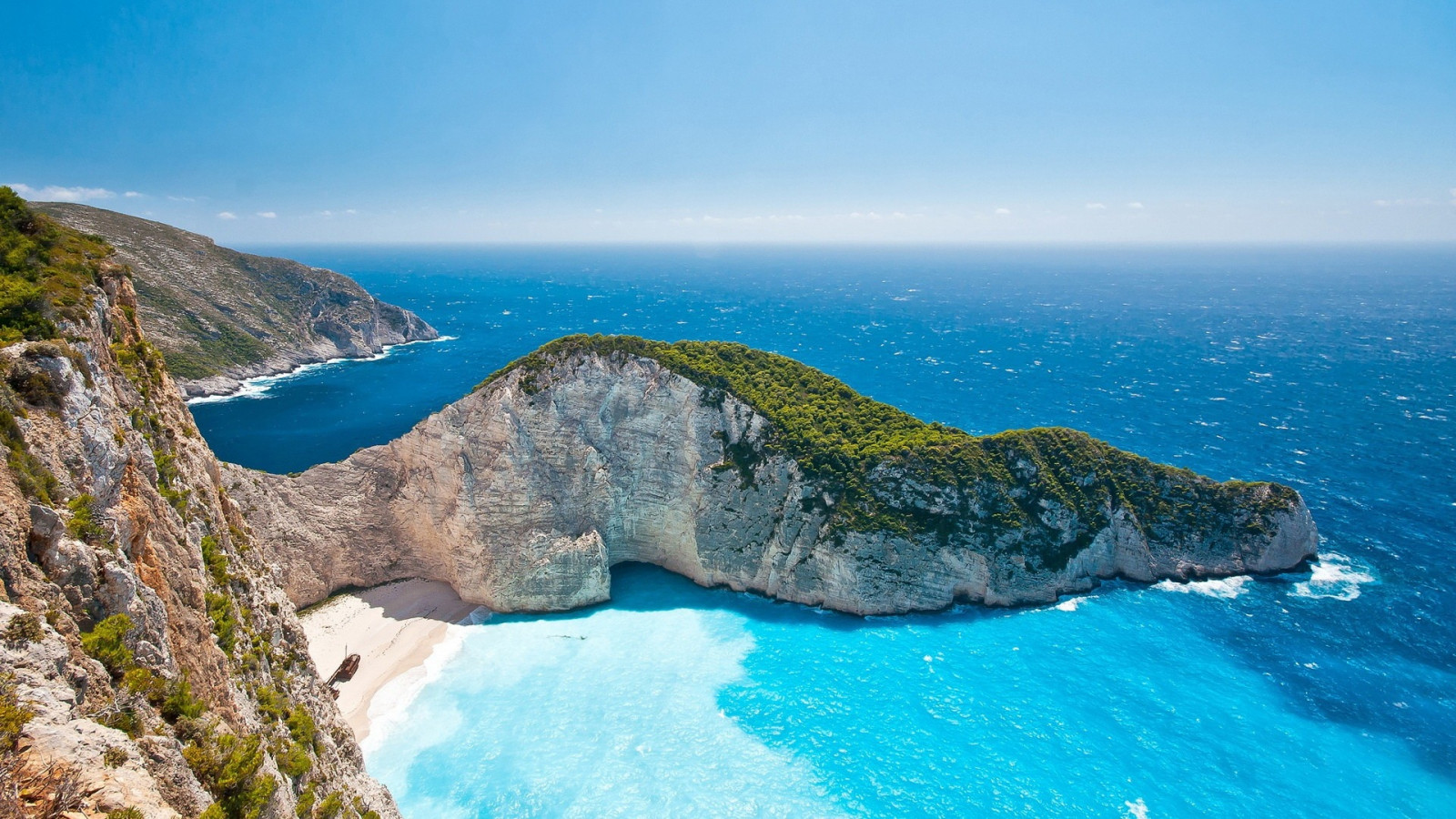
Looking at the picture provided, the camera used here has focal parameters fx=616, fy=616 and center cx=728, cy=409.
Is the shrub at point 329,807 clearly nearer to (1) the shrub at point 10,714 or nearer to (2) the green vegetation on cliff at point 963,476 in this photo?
(1) the shrub at point 10,714

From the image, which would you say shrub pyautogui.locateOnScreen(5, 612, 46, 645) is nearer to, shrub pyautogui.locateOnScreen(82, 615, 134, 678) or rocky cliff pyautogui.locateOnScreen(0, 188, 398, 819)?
rocky cliff pyautogui.locateOnScreen(0, 188, 398, 819)

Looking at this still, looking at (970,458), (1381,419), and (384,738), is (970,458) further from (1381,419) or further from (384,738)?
(1381,419)

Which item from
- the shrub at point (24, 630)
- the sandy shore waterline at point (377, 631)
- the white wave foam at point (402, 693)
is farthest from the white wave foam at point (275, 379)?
the shrub at point (24, 630)

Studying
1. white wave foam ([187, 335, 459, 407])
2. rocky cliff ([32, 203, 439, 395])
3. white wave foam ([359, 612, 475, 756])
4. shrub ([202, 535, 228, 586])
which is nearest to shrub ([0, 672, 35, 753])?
shrub ([202, 535, 228, 586])

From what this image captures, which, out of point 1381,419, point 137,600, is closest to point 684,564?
point 137,600

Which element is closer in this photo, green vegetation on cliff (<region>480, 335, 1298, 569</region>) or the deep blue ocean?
the deep blue ocean

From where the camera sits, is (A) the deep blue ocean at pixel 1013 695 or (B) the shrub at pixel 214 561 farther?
(A) the deep blue ocean at pixel 1013 695

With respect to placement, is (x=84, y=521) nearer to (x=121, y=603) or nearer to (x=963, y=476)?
(x=121, y=603)

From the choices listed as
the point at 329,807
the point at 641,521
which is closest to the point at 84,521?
the point at 329,807
